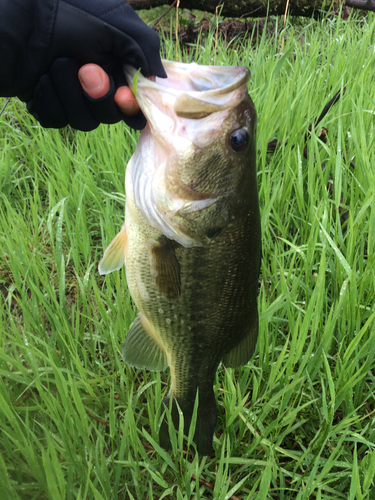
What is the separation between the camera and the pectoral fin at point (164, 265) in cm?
121

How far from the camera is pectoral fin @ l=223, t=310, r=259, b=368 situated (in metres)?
1.33

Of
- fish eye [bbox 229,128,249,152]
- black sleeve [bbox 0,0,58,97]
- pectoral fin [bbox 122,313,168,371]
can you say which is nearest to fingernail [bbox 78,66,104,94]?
black sleeve [bbox 0,0,58,97]

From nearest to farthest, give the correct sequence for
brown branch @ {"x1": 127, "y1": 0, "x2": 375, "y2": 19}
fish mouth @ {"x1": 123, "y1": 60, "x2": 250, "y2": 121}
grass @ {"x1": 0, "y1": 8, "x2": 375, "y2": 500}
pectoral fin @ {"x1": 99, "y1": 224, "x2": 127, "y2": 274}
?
fish mouth @ {"x1": 123, "y1": 60, "x2": 250, "y2": 121}
grass @ {"x1": 0, "y1": 8, "x2": 375, "y2": 500}
pectoral fin @ {"x1": 99, "y1": 224, "x2": 127, "y2": 274}
brown branch @ {"x1": 127, "y1": 0, "x2": 375, "y2": 19}

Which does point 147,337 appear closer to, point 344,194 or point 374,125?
point 344,194

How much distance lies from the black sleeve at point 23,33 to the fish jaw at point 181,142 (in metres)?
0.26

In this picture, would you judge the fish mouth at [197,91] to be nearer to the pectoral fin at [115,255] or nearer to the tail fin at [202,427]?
the pectoral fin at [115,255]

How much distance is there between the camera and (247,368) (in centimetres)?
154

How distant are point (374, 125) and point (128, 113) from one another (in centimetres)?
186

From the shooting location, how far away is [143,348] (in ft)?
4.54

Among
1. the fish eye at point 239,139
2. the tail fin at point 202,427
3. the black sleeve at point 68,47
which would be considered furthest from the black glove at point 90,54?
the tail fin at point 202,427

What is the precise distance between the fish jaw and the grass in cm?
54

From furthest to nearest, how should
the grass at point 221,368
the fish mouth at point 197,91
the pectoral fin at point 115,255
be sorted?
the pectoral fin at point 115,255
the grass at point 221,368
the fish mouth at point 197,91

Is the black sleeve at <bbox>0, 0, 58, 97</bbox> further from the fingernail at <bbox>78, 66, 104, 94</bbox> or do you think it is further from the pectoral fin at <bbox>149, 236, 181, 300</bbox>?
the pectoral fin at <bbox>149, 236, 181, 300</bbox>

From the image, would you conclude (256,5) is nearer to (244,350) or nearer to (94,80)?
(94,80)
